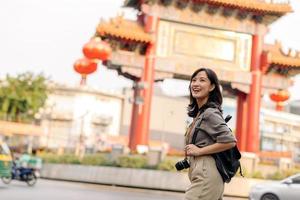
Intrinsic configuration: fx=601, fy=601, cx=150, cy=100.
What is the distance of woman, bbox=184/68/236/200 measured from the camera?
3.77 metres

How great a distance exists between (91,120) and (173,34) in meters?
39.1

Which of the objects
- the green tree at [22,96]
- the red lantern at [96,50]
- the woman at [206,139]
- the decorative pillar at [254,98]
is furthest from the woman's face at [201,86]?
the green tree at [22,96]

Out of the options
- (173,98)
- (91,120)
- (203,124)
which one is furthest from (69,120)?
(203,124)

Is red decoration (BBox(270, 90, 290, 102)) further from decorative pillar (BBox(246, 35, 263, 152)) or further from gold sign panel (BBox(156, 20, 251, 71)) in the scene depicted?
gold sign panel (BBox(156, 20, 251, 71))

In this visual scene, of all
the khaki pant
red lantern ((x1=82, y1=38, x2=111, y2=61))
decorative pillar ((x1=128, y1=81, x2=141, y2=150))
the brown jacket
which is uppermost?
red lantern ((x1=82, y1=38, x2=111, y2=61))

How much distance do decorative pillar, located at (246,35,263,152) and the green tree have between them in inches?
1302

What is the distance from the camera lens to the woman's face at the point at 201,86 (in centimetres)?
399

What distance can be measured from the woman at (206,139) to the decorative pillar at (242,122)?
24.8m

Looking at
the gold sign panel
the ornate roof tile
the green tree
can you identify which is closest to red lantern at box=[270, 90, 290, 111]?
the gold sign panel

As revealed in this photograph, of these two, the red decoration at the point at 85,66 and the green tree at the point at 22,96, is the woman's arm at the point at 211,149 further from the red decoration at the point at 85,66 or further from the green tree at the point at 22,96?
the green tree at the point at 22,96

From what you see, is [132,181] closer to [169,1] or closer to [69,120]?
[169,1]

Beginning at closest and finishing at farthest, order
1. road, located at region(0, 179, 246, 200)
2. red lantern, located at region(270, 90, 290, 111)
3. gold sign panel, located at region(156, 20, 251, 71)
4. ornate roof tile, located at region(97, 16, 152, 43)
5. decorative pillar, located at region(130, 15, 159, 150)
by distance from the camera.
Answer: road, located at region(0, 179, 246, 200) → ornate roof tile, located at region(97, 16, 152, 43) → decorative pillar, located at region(130, 15, 159, 150) → gold sign panel, located at region(156, 20, 251, 71) → red lantern, located at region(270, 90, 290, 111)

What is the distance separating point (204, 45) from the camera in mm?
28281

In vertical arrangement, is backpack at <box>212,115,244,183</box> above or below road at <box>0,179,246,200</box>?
above
